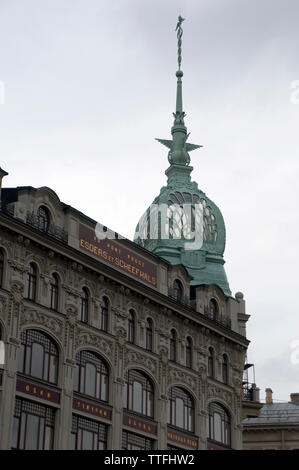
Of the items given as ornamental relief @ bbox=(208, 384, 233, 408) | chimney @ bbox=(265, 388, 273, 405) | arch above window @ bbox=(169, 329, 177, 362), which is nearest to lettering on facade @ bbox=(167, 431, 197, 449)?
ornamental relief @ bbox=(208, 384, 233, 408)

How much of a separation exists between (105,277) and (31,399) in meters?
9.37

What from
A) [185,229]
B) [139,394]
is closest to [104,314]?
[139,394]

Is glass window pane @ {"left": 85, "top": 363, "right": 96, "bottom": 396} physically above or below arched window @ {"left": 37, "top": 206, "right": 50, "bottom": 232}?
below

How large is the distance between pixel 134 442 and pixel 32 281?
1126 centimetres

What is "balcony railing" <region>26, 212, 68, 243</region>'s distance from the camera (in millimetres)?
54188

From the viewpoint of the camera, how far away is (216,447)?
64500 millimetres

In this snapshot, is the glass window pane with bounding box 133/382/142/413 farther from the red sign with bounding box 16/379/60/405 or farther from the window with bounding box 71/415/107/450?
the red sign with bounding box 16/379/60/405

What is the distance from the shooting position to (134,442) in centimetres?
5806

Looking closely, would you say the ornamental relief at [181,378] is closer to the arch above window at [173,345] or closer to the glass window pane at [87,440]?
the arch above window at [173,345]

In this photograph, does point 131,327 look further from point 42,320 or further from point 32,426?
point 32,426

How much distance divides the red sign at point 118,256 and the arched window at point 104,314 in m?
2.17

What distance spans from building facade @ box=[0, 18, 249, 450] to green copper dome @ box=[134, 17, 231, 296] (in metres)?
1.01

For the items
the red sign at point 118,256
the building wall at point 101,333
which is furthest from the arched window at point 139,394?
the red sign at point 118,256
